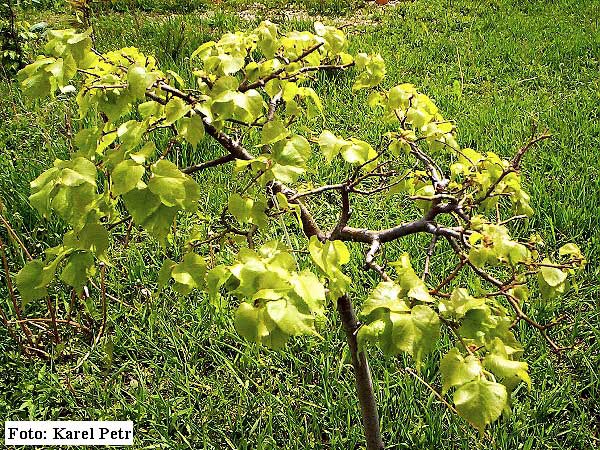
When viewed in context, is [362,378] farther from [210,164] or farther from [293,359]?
[210,164]

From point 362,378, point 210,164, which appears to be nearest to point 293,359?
point 362,378

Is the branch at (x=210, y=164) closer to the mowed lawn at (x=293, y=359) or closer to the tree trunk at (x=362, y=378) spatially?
the tree trunk at (x=362, y=378)

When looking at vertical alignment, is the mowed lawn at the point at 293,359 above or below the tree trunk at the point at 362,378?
below

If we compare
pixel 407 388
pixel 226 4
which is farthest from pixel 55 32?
pixel 226 4

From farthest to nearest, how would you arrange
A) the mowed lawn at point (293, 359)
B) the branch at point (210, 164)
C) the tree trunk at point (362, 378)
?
the mowed lawn at point (293, 359)
the tree trunk at point (362, 378)
the branch at point (210, 164)

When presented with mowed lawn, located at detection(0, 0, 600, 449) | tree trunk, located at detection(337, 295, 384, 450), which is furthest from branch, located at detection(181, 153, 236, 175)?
mowed lawn, located at detection(0, 0, 600, 449)

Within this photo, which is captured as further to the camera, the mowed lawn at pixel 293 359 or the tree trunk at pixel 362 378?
the mowed lawn at pixel 293 359

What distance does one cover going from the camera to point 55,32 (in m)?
1.00

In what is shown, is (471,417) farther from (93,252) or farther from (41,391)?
(41,391)

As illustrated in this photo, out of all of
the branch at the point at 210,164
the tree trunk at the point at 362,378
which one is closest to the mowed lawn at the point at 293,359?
the tree trunk at the point at 362,378

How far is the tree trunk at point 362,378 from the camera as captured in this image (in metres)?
1.40

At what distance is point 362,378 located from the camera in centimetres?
148

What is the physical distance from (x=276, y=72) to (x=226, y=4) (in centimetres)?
551

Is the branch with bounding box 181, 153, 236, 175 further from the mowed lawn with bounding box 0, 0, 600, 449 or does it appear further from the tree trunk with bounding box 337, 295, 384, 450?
the mowed lawn with bounding box 0, 0, 600, 449
